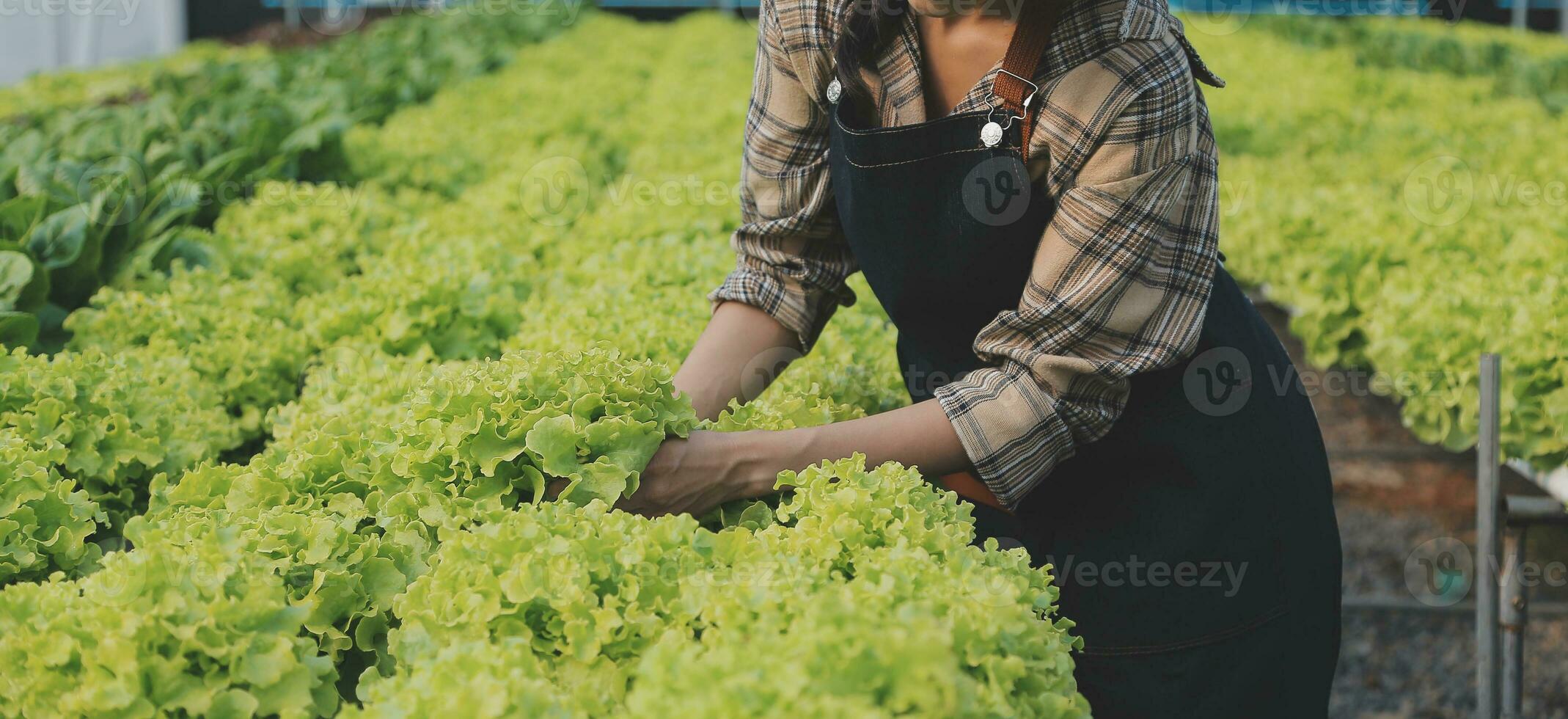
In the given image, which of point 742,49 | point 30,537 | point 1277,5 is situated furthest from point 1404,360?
point 1277,5

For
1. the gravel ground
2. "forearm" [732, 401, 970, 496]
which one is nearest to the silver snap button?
"forearm" [732, 401, 970, 496]

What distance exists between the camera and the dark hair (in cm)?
238

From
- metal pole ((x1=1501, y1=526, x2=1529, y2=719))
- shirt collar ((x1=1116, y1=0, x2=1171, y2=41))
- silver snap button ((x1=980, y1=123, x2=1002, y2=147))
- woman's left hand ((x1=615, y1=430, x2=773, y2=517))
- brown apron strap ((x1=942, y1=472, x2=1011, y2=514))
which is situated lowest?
metal pole ((x1=1501, y1=526, x2=1529, y2=719))

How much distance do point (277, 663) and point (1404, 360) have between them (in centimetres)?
377

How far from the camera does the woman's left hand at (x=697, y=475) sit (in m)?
2.19

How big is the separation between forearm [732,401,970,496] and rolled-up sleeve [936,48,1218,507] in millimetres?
38

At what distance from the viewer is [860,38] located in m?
2.39

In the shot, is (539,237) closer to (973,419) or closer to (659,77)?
(973,419)

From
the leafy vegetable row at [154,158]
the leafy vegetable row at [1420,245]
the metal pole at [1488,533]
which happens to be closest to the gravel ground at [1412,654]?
the leafy vegetable row at [1420,245]

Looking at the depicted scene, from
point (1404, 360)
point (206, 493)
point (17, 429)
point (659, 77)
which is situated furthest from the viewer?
point (659, 77)

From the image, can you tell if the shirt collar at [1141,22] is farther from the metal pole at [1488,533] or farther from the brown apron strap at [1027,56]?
the metal pole at [1488,533]

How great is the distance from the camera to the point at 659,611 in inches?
74.4

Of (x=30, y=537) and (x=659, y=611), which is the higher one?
(x=659, y=611)

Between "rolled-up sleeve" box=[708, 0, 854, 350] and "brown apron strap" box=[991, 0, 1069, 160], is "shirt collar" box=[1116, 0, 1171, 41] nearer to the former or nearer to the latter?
"brown apron strap" box=[991, 0, 1069, 160]
